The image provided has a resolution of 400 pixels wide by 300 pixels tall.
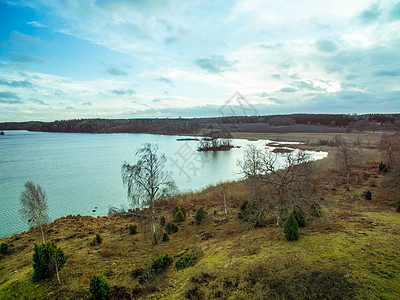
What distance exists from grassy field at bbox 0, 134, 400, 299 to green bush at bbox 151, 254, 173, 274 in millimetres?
305

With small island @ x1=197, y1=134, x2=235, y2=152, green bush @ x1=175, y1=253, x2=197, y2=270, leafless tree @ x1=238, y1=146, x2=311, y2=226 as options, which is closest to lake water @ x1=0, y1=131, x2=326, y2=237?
leafless tree @ x1=238, y1=146, x2=311, y2=226

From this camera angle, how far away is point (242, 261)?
988 cm

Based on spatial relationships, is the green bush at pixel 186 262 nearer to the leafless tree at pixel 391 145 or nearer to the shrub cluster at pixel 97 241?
the shrub cluster at pixel 97 241

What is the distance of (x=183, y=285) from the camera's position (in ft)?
29.6

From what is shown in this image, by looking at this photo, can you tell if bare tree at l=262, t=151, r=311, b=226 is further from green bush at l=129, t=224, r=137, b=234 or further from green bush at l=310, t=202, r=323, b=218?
green bush at l=129, t=224, r=137, b=234

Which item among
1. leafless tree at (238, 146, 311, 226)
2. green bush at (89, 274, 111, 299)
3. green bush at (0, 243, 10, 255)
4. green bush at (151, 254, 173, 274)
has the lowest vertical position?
green bush at (0, 243, 10, 255)

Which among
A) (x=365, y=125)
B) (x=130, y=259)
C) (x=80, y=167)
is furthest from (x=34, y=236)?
(x=365, y=125)

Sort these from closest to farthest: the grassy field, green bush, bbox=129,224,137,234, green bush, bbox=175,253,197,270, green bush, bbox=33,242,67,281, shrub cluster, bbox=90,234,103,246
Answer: the grassy field → green bush, bbox=33,242,67,281 → green bush, bbox=175,253,197,270 → shrub cluster, bbox=90,234,103,246 → green bush, bbox=129,224,137,234

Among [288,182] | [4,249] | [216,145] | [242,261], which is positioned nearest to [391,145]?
[288,182]

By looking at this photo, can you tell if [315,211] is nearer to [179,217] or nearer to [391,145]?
[179,217]

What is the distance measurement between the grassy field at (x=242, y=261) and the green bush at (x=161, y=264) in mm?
305

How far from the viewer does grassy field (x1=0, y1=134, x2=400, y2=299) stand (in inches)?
312

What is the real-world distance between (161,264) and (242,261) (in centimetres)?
386

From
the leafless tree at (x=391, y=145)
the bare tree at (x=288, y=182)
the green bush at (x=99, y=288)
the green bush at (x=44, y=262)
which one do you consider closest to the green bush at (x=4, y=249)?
the green bush at (x=44, y=262)
